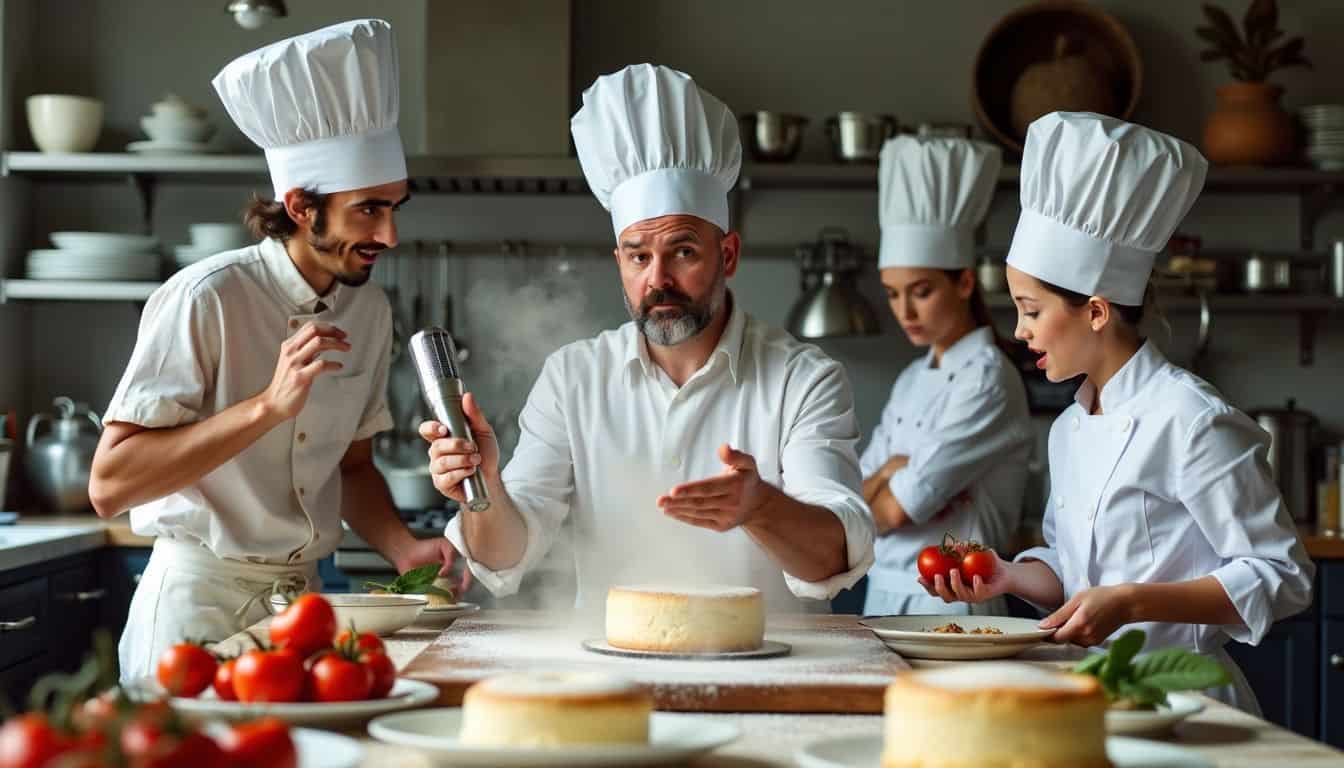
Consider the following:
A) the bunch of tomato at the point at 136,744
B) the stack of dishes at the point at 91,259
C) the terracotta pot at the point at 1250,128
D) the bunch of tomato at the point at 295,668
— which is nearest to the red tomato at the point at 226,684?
the bunch of tomato at the point at 295,668

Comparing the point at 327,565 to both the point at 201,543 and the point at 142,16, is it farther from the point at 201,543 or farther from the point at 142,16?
the point at 142,16

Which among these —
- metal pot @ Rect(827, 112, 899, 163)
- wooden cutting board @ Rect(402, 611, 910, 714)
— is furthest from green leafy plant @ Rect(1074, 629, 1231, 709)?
metal pot @ Rect(827, 112, 899, 163)

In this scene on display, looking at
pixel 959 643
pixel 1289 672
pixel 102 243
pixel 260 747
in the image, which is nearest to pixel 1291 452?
pixel 1289 672

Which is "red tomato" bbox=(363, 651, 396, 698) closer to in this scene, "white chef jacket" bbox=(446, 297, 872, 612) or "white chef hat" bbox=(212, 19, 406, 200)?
"white chef jacket" bbox=(446, 297, 872, 612)

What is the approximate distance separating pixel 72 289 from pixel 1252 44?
3184 millimetres

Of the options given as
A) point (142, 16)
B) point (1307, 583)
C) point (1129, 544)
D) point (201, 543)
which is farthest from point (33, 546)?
point (1307, 583)

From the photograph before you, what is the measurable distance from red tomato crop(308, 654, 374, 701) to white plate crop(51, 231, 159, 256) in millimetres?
2973

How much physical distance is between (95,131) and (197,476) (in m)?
2.30

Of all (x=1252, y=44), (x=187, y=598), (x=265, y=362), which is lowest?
(x=187, y=598)

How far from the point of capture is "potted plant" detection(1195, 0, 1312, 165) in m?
4.09

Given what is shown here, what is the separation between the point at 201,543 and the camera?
89.1 inches

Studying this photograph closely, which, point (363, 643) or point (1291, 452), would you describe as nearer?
point (363, 643)

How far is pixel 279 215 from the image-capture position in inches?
91.3

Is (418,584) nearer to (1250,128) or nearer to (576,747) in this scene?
(576,747)
